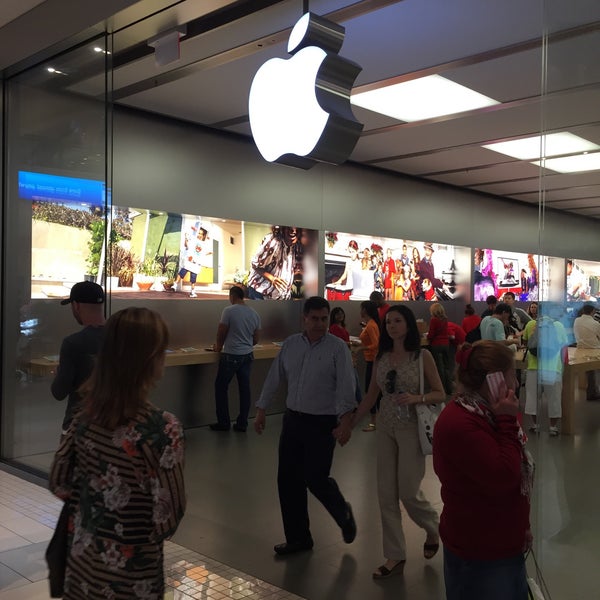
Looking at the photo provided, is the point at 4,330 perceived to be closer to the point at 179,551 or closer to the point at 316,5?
the point at 179,551

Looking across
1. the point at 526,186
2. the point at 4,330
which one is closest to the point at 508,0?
the point at 4,330

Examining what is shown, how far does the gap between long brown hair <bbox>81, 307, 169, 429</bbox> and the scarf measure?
103cm

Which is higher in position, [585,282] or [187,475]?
[585,282]

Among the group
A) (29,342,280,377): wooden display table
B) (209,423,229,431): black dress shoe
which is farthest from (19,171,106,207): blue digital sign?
(209,423,229,431): black dress shoe

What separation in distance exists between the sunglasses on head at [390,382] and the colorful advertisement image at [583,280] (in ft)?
3.83

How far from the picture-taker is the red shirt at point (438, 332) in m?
10.0

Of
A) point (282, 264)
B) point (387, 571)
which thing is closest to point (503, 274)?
point (282, 264)

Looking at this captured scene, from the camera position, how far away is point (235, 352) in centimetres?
815

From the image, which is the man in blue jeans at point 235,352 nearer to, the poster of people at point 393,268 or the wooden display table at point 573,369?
the poster of people at point 393,268

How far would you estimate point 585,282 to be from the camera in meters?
3.19

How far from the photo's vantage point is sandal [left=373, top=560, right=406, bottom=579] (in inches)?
155

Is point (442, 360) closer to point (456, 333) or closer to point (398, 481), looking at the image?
point (456, 333)

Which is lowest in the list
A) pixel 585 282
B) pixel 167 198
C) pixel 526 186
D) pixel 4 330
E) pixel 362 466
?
pixel 362 466

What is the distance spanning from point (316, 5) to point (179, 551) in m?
3.82
